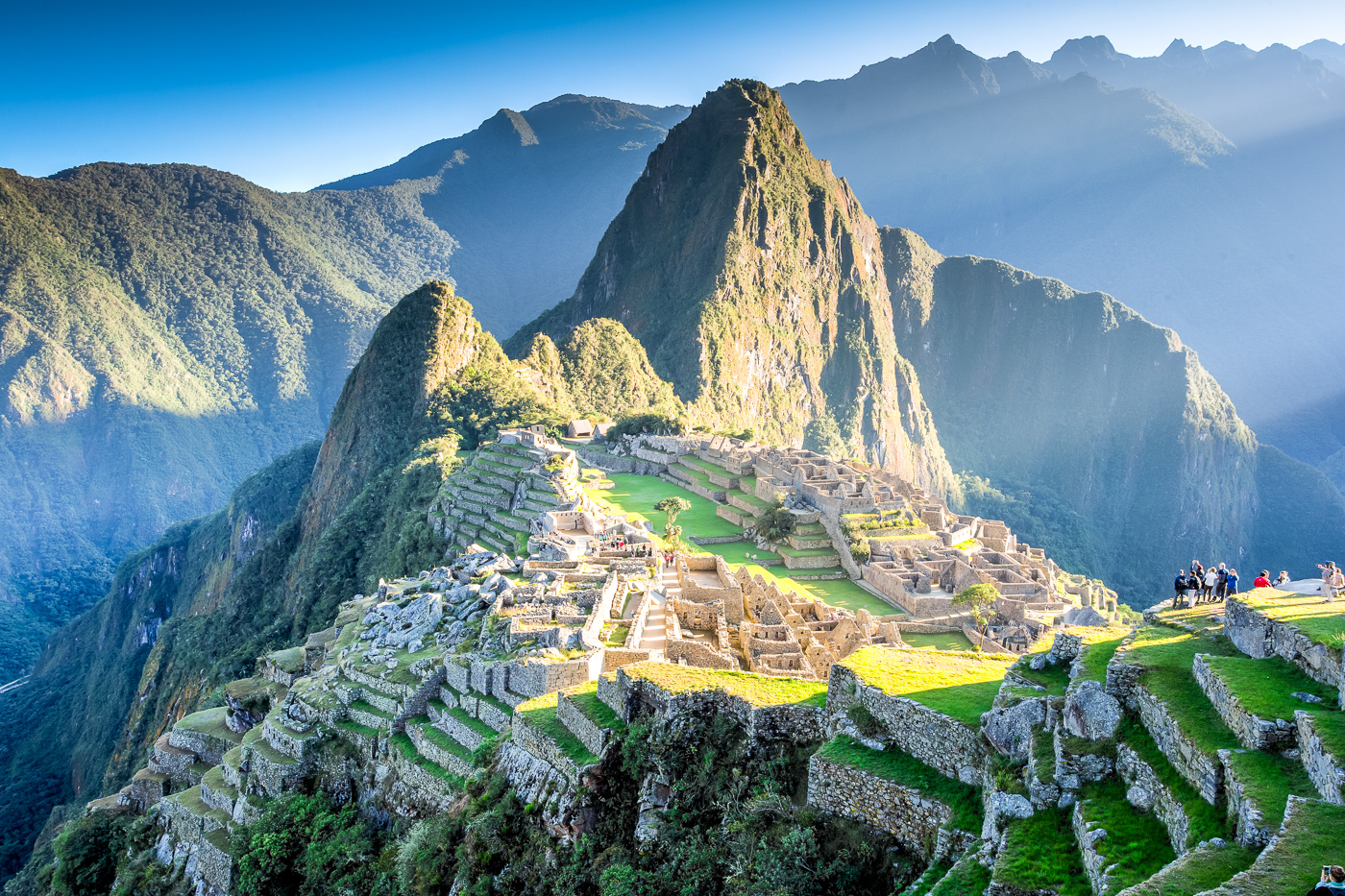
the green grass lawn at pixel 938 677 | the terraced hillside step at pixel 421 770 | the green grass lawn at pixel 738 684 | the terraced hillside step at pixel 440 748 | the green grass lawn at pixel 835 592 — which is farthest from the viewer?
the green grass lawn at pixel 835 592

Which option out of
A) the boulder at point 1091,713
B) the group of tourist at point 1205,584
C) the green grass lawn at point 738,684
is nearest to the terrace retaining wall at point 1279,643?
the boulder at point 1091,713

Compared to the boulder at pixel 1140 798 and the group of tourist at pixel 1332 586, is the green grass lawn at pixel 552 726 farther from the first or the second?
the group of tourist at pixel 1332 586

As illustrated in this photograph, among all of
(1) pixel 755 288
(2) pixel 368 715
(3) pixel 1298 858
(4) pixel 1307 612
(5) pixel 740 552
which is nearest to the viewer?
(3) pixel 1298 858

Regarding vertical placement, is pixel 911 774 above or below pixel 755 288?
below

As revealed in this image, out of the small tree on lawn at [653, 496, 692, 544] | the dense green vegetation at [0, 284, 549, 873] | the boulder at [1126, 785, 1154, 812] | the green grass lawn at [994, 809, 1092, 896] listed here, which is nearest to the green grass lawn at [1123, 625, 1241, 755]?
the boulder at [1126, 785, 1154, 812]

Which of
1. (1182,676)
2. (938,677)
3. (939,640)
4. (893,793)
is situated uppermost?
(1182,676)

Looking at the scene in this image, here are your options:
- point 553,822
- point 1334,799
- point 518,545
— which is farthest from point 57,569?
point 1334,799

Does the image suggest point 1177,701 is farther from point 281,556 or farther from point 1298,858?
Result: point 281,556

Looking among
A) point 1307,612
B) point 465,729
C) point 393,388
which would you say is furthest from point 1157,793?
point 393,388
